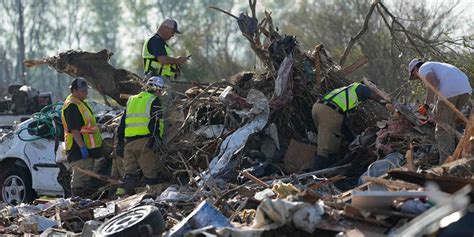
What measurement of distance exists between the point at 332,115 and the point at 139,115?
2.52 metres

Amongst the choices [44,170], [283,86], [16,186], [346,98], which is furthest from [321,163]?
[16,186]

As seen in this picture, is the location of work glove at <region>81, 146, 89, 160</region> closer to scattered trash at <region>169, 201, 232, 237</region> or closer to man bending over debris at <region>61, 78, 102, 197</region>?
man bending over debris at <region>61, 78, 102, 197</region>

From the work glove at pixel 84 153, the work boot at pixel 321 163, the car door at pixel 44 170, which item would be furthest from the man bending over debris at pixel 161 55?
the work boot at pixel 321 163

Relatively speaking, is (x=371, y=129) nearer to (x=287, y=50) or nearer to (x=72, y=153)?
(x=287, y=50)

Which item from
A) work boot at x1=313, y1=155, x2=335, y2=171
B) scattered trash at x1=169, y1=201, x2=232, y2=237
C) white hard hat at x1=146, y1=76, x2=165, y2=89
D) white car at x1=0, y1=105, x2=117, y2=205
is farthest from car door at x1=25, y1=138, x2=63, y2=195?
scattered trash at x1=169, y1=201, x2=232, y2=237

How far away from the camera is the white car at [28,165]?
14305mm

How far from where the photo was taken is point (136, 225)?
8539 millimetres

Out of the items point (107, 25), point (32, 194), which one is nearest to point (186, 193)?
point (32, 194)

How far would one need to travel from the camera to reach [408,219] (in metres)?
7.42

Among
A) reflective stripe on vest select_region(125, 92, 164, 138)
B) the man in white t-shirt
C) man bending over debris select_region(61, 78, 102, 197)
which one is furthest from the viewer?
man bending over debris select_region(61, 78, 102, 197)

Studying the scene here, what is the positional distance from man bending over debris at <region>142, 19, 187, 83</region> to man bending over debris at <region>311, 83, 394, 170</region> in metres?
2.69

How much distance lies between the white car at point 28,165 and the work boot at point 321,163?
418 centimetres

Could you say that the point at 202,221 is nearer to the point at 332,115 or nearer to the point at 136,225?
the point at 136,225

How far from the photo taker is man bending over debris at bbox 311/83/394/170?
39.0 feet
